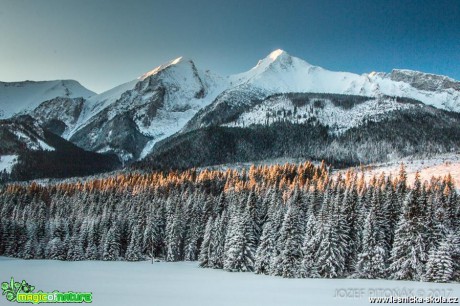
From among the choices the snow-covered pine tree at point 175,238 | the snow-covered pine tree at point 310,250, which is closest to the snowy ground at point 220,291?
the snow-covered pine tree at point 310,250

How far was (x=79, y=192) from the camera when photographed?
163250 mm

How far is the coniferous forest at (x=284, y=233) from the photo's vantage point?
70062 mm

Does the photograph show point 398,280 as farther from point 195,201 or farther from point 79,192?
point 79,192

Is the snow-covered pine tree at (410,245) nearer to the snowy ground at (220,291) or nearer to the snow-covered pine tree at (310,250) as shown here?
the snow-covered pine tree at (310,250)

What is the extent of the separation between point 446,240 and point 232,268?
35.3m

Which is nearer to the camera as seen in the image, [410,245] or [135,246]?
[410,245]

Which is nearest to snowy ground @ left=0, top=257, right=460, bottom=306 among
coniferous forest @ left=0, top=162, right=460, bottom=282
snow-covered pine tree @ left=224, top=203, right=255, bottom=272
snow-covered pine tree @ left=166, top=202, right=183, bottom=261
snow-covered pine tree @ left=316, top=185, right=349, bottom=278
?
snow-covered pine tree @ left=316, top=185, right=349, bottom=278

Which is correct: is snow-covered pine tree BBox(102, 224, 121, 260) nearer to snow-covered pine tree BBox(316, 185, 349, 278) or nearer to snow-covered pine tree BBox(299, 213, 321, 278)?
snow-covered pine tree BBox(299, 213, 321, 278)

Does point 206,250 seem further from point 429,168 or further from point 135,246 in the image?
point 429,168

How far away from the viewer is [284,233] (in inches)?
2968

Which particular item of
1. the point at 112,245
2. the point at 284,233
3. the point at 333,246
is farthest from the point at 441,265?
the point at 112,245

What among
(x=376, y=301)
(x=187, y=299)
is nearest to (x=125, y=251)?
(x=187, y=299)

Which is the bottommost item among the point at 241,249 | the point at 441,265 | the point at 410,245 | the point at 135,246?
the point at 135,246

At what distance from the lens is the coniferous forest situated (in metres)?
70.1
